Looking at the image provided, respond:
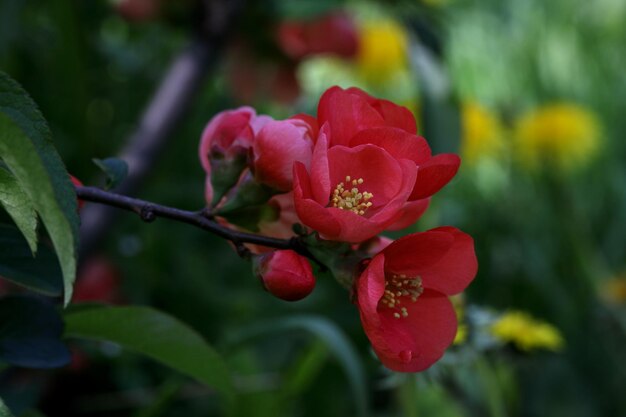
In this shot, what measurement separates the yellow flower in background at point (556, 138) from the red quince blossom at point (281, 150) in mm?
1489

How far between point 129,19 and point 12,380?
1.60 feet

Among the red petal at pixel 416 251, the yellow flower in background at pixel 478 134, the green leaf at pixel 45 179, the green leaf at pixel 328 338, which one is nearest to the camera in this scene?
the green leaf at pixel 45 179

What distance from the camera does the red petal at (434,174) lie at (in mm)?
386

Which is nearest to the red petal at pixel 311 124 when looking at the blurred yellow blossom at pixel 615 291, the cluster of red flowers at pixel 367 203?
the cluster of red flowers at pixel 367 203

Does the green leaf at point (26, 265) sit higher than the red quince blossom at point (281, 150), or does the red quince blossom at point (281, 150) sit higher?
the red quince blossom at point (281, 150)

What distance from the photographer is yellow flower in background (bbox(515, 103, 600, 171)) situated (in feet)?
6.01

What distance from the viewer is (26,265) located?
393 millimetres

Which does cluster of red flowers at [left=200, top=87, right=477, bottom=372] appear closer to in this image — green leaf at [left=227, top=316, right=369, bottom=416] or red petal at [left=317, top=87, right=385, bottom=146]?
red petal at [left=317, top=87, right=385, bottom=146]

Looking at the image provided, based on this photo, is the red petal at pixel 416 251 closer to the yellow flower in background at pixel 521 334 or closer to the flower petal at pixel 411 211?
the flower petal at pixel 411 211

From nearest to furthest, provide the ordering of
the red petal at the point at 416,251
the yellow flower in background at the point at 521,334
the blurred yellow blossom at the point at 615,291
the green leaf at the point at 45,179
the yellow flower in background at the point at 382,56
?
the green leaf at the point at 45,179
the red petal at the point at 416,251
the yellow flower in background at the point at 521,334
the blurred yellow blossom at the point at 615,291
the yellow flower in background at the point at 382,56

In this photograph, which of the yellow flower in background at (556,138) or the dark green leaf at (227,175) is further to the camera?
the yellow flower in background at (556,138)

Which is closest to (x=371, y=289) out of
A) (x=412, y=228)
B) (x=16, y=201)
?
(x=16, y=201)

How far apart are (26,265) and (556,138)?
157cm

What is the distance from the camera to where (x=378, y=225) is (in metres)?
0.37
